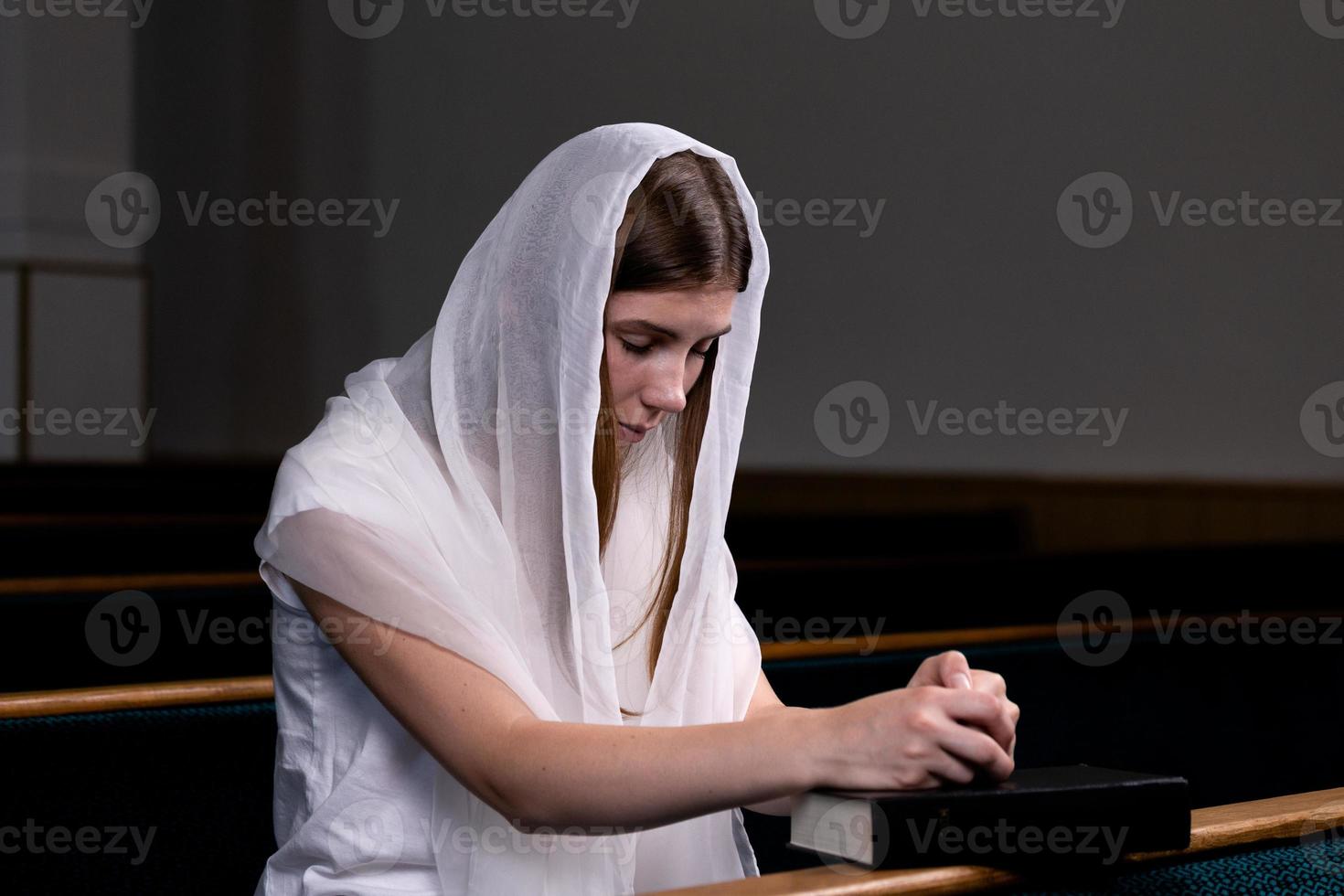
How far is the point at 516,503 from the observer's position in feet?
4.66

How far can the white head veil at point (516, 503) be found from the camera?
4.23 ft

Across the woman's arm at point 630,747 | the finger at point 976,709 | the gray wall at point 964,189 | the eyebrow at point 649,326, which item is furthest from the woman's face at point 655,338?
the gray wall at point 964,189

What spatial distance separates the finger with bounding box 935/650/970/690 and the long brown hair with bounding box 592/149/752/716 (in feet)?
1.39

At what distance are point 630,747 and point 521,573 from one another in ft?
1.08

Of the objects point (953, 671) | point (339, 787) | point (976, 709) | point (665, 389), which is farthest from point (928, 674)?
point (339, 787)

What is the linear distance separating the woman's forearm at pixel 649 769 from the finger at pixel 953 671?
15 centimetres

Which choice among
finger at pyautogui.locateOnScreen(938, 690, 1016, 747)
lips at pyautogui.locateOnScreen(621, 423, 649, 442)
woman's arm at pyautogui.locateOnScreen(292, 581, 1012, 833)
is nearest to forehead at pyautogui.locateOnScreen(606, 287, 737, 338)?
lips at pyautogui.locateOnScreen(621, 423, 649, 442)

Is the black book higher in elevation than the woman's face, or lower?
lower

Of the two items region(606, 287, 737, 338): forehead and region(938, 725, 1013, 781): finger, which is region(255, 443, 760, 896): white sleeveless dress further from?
region(938, 725, 1013, 781): finger

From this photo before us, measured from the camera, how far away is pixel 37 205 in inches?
303

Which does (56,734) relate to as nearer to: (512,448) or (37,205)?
(512,448)

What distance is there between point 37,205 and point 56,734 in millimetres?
6760

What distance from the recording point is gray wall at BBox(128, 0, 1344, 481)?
3.54 metres

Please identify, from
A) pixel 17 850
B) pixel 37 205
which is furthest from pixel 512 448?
pixel 37 205
